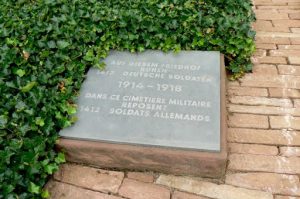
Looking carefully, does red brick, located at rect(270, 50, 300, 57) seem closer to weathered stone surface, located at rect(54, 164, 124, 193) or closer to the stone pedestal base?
the stone pedestal base

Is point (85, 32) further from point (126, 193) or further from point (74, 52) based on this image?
point (126, 193)

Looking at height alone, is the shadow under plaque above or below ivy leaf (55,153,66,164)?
above

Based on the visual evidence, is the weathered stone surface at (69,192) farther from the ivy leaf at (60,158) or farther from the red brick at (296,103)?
the red brick at (296,103)

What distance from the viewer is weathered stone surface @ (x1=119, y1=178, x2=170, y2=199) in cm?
226

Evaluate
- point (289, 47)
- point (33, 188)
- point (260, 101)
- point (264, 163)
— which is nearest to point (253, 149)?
point (264, 163)

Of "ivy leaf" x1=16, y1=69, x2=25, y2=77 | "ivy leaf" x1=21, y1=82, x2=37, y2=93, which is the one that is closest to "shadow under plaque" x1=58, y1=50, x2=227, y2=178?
"ivy leaf" x1=21, y1=82, x2=37, y2=93

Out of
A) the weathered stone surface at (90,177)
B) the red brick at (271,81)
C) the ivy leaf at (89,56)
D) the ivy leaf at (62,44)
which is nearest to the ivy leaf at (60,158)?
the weathered stone surface at (90,177)

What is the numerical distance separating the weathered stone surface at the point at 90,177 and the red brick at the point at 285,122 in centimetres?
118

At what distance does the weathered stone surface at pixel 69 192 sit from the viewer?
2.27m

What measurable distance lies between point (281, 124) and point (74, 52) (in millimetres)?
1729

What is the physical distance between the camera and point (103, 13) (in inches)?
129

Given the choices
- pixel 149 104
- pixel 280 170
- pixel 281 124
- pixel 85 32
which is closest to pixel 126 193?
pixel 149 104

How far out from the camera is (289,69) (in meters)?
3.11

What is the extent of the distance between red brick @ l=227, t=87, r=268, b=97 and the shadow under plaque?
0.26 meters
